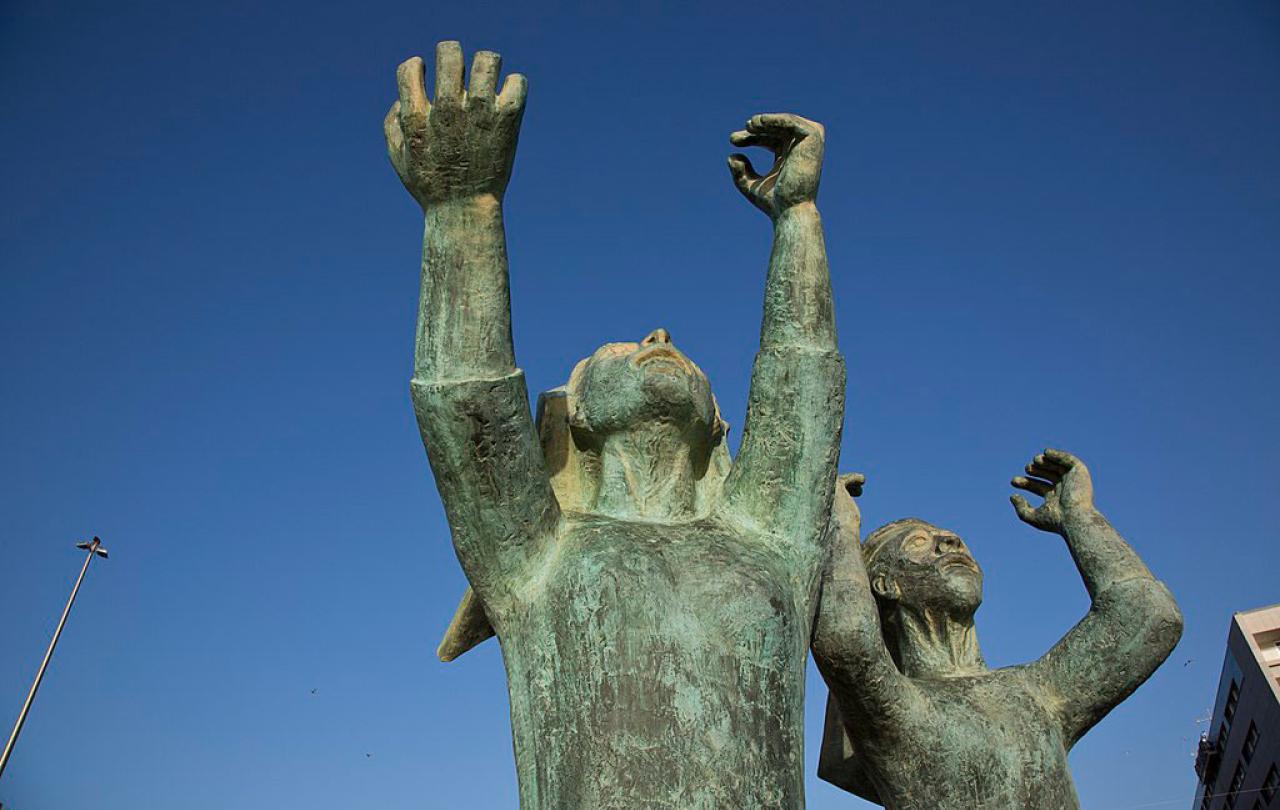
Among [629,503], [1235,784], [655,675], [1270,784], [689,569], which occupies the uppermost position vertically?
[1235,784]

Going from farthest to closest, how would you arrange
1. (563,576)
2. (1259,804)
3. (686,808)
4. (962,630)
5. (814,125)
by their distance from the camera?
(1259,804) → (962,630) → (814,125) → (563,576) → (686,808)

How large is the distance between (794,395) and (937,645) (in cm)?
178

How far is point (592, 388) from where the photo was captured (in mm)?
4652

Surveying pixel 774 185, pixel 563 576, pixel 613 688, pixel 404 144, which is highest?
pixel 774 185

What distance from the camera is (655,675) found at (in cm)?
379

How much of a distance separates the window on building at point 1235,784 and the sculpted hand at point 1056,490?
32.6 metres

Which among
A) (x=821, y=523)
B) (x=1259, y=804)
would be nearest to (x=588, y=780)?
(x=821, y=523)

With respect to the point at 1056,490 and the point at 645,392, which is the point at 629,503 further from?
the point at 1056,490

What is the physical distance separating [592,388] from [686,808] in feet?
5.55

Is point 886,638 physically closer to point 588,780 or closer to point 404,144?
point 588,780

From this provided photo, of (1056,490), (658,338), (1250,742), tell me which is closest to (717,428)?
(658,338)

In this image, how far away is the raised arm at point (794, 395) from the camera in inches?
173

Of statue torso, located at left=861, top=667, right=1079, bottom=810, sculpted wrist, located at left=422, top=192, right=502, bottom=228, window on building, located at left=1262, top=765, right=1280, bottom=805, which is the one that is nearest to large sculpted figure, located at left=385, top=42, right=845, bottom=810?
sculpted wrist, located at left=422, top=192, right=502, bottom=228

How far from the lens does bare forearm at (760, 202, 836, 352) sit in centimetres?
446
